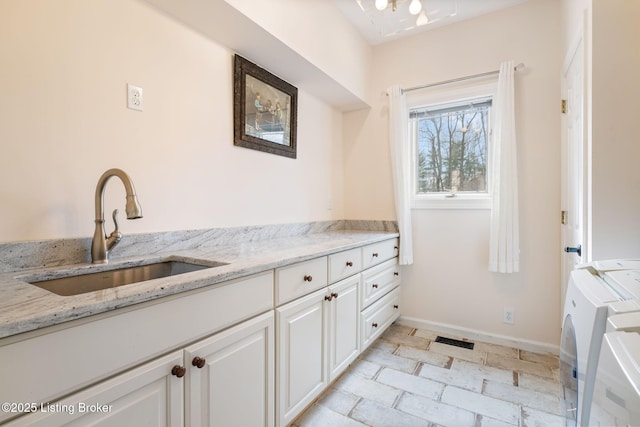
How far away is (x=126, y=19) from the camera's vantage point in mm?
1321

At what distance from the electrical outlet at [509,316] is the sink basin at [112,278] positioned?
7.47 feet

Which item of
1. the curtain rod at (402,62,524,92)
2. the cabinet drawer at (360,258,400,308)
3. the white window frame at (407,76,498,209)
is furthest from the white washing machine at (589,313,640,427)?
the curtain rod at (402,62,524,92)

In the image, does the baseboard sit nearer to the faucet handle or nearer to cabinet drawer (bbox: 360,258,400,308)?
cabinet drawer (bbox: 360,258,400,308)

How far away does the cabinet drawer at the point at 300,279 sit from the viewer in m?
1.30

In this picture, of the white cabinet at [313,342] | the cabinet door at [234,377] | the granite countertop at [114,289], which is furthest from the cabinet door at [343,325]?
the cabinet door at [234,377]

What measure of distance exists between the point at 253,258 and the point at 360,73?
6.81ft

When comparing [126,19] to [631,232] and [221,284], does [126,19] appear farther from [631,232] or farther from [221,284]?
[631,232]

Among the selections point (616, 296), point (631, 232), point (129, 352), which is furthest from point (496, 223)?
point (129, 352)

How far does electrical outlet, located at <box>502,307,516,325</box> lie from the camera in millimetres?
2340

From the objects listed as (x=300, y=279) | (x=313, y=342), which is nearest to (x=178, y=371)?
(x=300, y=279)

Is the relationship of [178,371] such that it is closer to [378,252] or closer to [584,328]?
[584,328]

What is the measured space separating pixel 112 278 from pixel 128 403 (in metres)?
0.56

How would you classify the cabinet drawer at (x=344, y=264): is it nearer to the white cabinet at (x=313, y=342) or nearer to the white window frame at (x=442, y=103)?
the white cabinet at (x=313, y=342)

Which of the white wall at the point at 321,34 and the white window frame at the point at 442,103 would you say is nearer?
the white wall at the point at 321,34
